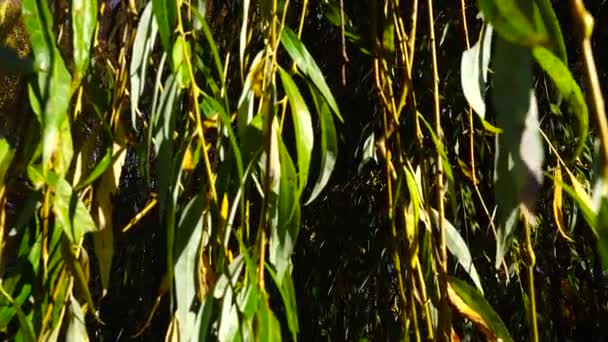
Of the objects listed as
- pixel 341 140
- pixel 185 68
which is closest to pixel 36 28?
pixel 185 68

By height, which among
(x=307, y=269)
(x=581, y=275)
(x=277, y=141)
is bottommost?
(x=581, y=275)

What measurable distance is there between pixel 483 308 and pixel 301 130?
184 millimetres

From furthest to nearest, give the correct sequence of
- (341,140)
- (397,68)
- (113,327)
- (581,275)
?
1. (113,327)
2. (581,275)
3. (341,140)
4. (397,68)

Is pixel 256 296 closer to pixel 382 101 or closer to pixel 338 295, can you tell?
pixel 382 101

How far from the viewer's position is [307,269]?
1.46m

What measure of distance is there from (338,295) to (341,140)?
243mm

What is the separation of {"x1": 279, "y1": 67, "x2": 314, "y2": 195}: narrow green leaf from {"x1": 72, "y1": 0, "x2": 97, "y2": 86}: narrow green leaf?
134mm

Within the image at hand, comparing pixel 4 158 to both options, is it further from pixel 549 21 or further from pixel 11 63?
pixel 549 21

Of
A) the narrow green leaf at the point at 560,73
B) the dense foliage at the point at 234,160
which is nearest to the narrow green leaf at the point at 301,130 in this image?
the dense foliage at the point at 234,160

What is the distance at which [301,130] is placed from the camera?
0.66 meters

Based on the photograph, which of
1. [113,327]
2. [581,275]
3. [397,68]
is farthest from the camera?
[113,327]

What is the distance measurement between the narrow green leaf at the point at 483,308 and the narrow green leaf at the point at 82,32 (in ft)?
1.02

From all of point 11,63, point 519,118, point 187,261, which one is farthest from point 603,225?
point 187,261

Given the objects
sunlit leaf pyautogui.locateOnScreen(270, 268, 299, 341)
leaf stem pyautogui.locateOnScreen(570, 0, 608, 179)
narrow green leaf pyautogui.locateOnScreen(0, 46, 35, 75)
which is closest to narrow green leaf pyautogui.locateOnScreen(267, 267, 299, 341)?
sunlit leaf pyautogui.locateOnScreen(270, 268, 299, 341)
